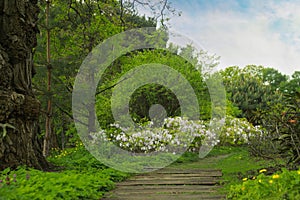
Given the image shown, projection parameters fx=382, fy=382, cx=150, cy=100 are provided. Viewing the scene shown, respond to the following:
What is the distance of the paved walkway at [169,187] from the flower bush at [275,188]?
0.65 m

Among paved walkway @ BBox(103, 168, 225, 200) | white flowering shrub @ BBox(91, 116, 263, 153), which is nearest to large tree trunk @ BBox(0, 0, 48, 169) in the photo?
paved walkway @ BBox(103, 168, 225, 200)

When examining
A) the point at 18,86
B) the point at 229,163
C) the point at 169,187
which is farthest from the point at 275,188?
the point at 229,163

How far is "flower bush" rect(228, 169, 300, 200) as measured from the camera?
3.52 meters

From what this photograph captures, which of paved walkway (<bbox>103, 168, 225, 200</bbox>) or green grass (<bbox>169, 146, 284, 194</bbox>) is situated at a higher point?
green grass (<bbox>169, 146, 284, 194</bbox>)

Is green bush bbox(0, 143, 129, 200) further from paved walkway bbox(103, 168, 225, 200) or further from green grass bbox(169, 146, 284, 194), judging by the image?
green grass bbox(169, 146, 284, 194)

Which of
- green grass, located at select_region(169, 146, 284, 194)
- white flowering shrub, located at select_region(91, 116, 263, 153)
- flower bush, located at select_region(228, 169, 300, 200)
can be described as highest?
white flowering shrub, located at select_region(91, 116, 263, 153)

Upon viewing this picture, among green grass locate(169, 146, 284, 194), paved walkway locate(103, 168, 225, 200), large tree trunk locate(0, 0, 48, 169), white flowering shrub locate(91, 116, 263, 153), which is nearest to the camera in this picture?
paved walkway locate(103, 168, 225, 200)

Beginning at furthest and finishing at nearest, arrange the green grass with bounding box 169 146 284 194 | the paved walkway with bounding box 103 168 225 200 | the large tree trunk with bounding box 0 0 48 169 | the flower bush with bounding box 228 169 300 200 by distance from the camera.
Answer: the green grass with bounding box 169 146 284 194, the large tree trunk with bounding box 0 0 48 169, the paved walkway with bounding box 103 168 225 200, the flower bush with bounding box 228 169 300 200

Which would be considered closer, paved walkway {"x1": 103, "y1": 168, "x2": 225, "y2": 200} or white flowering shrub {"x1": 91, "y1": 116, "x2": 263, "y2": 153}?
paved walkway {"x1": 103, "y1": 168, "x2": 225, "y2": 200}

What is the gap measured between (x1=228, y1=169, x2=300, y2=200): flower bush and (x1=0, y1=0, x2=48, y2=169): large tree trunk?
3.51 m

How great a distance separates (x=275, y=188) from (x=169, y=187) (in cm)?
227

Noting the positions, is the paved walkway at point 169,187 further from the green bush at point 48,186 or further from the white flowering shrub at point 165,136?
the white flowering shrub at point 165,136

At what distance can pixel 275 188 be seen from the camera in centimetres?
381

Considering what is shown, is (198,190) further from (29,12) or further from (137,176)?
(29,12)
